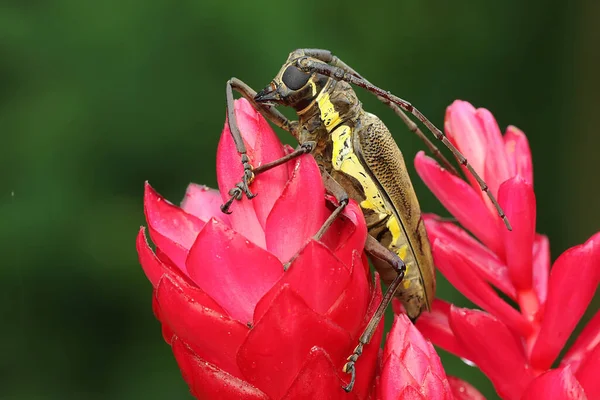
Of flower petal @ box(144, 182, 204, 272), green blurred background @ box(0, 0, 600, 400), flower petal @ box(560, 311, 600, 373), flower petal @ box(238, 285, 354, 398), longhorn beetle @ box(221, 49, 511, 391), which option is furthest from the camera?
green blurred background @ box(0, 0, 600, 400)

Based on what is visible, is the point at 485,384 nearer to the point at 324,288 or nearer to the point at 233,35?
the point at 233,35

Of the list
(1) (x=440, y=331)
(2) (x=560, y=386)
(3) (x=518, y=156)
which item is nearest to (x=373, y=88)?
(3) (x=518, y=156)

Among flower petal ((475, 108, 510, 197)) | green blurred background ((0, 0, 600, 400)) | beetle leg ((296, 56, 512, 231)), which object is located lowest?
green blurred background ((0, 0, 600, 400))

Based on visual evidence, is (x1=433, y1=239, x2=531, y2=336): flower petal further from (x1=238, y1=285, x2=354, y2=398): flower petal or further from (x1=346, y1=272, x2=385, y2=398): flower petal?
(x1=238, y1=285, x2=354, y2=398): flower petal

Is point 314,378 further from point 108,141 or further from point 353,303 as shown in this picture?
point 108,141

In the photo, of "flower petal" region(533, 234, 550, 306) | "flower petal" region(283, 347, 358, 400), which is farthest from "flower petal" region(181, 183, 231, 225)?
"flower petal" region(533, 234, 550, 306)

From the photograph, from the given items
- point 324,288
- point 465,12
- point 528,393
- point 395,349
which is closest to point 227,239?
point 324,288

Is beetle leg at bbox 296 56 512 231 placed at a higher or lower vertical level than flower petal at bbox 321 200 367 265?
higher

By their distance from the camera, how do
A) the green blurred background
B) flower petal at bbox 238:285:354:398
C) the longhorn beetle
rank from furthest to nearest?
1. the green blurred background
2. the longhorn beetle
3. flower petal at bbox 238:285:354:398
